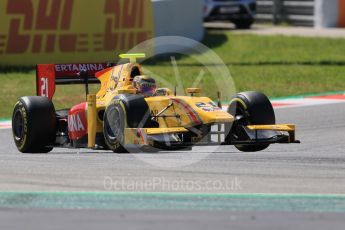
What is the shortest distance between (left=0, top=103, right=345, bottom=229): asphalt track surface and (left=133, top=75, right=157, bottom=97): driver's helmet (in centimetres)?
76

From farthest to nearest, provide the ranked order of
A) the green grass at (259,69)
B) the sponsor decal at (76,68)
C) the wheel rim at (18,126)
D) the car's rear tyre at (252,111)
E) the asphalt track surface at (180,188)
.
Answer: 1. the green grass at (259,69)
2. the sponsor decal at (76,68)
3. the wheel rim at (18,126)
4. the car's rear tyre at (252,111)
5. the asphalt track surface at (180,188)

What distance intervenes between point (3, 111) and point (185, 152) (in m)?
6.73

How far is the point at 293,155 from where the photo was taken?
11609 millimetres

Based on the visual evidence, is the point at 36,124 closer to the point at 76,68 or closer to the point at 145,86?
the point at 76,68

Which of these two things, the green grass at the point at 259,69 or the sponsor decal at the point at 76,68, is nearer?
the sponsor decal at the point at 76,68

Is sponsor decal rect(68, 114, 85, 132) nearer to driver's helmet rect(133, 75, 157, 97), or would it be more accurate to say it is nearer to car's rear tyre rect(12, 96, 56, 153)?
car's rear tyre rect(12, 96, 56, 153)

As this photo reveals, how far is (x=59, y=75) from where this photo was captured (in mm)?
12984

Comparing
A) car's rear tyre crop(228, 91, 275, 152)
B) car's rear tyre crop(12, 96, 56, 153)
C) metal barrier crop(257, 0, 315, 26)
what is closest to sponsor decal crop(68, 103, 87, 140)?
car's rear tyre crop(12, 96, 56, 153)

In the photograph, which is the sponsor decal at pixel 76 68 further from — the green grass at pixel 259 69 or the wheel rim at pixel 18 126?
the green grass at pixel 259 69

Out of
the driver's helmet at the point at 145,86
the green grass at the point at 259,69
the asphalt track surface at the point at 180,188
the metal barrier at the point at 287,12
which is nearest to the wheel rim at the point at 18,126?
the asphalt track surface at the point at 180,188

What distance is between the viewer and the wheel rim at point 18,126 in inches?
494

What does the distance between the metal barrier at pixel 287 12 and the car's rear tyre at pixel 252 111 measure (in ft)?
73.7

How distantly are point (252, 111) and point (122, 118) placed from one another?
4.78 ft

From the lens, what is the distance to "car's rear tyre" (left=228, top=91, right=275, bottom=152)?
11766mm
